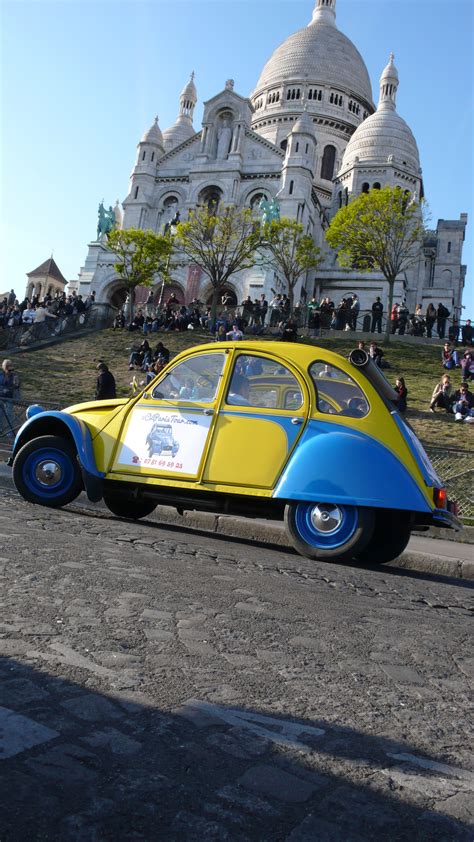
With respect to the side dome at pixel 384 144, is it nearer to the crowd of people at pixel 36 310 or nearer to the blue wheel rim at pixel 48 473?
the crowd of people at pixel 36 310

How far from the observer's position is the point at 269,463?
6.38 metres

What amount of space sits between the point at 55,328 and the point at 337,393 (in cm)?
2835

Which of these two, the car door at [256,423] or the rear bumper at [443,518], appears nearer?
the rear bumper at [443,518]

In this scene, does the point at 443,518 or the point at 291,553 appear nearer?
the point at 443,518

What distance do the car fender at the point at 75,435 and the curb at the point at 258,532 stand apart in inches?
50.8

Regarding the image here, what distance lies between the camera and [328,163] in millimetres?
69625

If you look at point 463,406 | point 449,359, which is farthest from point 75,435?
point 449,359

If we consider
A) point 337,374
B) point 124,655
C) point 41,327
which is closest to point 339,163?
point 41,327

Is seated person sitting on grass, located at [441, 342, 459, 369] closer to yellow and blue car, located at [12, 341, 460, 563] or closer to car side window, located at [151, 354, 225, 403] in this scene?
yellow and blue car, located at [12, 341, 460, 563]

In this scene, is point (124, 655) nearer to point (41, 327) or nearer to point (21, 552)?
point (21, 552)

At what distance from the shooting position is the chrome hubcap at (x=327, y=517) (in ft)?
20.1

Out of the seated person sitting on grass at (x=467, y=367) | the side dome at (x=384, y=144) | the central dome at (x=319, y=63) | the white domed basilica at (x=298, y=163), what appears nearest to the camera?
the seated person sitting on grass at (x=467, y=367)

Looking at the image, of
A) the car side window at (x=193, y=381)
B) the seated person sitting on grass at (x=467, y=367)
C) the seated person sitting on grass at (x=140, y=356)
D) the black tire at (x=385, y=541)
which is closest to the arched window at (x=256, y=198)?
the seated person sitting on grass at (x=140, y=356)

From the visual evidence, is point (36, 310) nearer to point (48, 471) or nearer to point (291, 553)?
point (48, 471)
